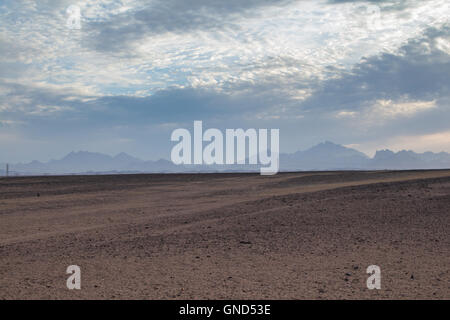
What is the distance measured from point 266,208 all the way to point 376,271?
415 inches

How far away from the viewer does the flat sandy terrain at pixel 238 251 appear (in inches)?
307

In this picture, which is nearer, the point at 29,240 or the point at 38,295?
the point at 38,295

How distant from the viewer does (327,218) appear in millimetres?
15773

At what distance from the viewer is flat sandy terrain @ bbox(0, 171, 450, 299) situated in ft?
25.6

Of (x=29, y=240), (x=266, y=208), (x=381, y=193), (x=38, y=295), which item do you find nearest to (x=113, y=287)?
(x=38, y=295)

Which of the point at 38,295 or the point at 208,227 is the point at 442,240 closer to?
the point at 208,227

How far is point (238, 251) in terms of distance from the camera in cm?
1105

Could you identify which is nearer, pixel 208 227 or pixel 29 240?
pixel 29 240

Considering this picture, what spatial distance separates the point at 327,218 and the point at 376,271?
704 cm

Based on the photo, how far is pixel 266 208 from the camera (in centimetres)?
1922

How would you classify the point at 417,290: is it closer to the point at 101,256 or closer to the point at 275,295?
the point at 275,295

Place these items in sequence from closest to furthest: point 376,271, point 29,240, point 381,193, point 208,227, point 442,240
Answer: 1. point 376,271
2. point 442,240
3. point 29,240
4. point 208,227
5. point 381,193

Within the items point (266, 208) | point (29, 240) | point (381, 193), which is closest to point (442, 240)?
point (266, 208)

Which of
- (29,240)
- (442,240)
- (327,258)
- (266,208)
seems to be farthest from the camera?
(266,208)
